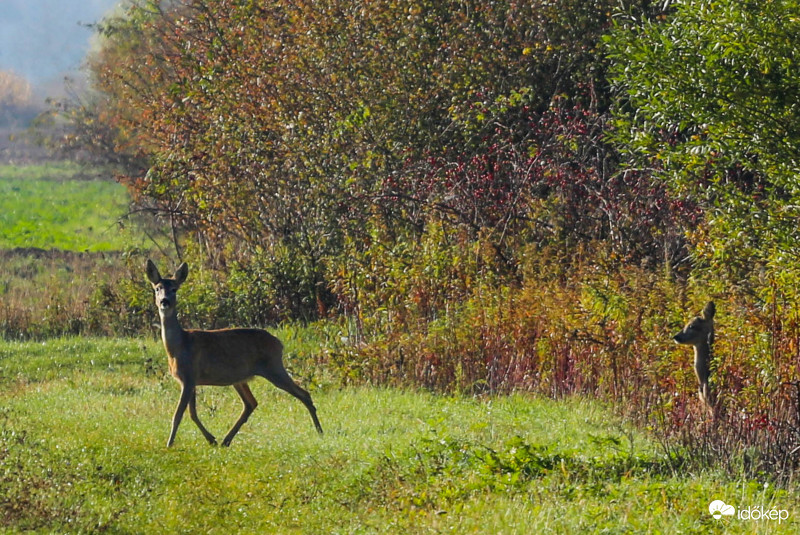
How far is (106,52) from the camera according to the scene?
40375mm

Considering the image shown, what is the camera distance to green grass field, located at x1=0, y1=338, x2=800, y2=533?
8.76 meters

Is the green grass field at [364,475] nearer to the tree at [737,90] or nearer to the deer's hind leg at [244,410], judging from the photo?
the deer's hind leg at [244,410]

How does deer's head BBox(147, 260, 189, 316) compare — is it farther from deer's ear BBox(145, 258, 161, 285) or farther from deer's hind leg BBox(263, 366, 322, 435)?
deer's hind leg BBox(263, 366, 322, 435)

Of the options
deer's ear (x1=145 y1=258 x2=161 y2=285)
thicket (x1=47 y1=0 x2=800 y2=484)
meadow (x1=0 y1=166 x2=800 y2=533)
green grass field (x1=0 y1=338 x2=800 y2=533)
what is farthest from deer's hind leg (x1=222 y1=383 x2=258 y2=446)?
thicket (x1=47 y1=0 x2=800 y2=484)

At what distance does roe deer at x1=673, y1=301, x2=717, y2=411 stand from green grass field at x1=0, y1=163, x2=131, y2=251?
1487 cm

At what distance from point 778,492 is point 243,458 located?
4.55 meters

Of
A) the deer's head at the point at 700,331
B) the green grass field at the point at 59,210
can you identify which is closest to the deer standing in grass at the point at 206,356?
the deer's head at the point at 700,331

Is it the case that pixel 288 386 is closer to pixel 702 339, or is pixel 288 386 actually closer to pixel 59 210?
pixel 702 339

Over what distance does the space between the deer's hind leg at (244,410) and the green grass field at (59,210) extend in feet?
42.4

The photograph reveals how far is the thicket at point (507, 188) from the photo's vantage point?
11.9 m

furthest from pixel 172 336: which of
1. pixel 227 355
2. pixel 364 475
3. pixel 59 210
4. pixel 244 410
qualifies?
pixel 59 210

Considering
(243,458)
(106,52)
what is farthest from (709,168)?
(106,52)

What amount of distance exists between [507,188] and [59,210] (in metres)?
35.2

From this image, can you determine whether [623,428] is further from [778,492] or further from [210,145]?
[210,145]
